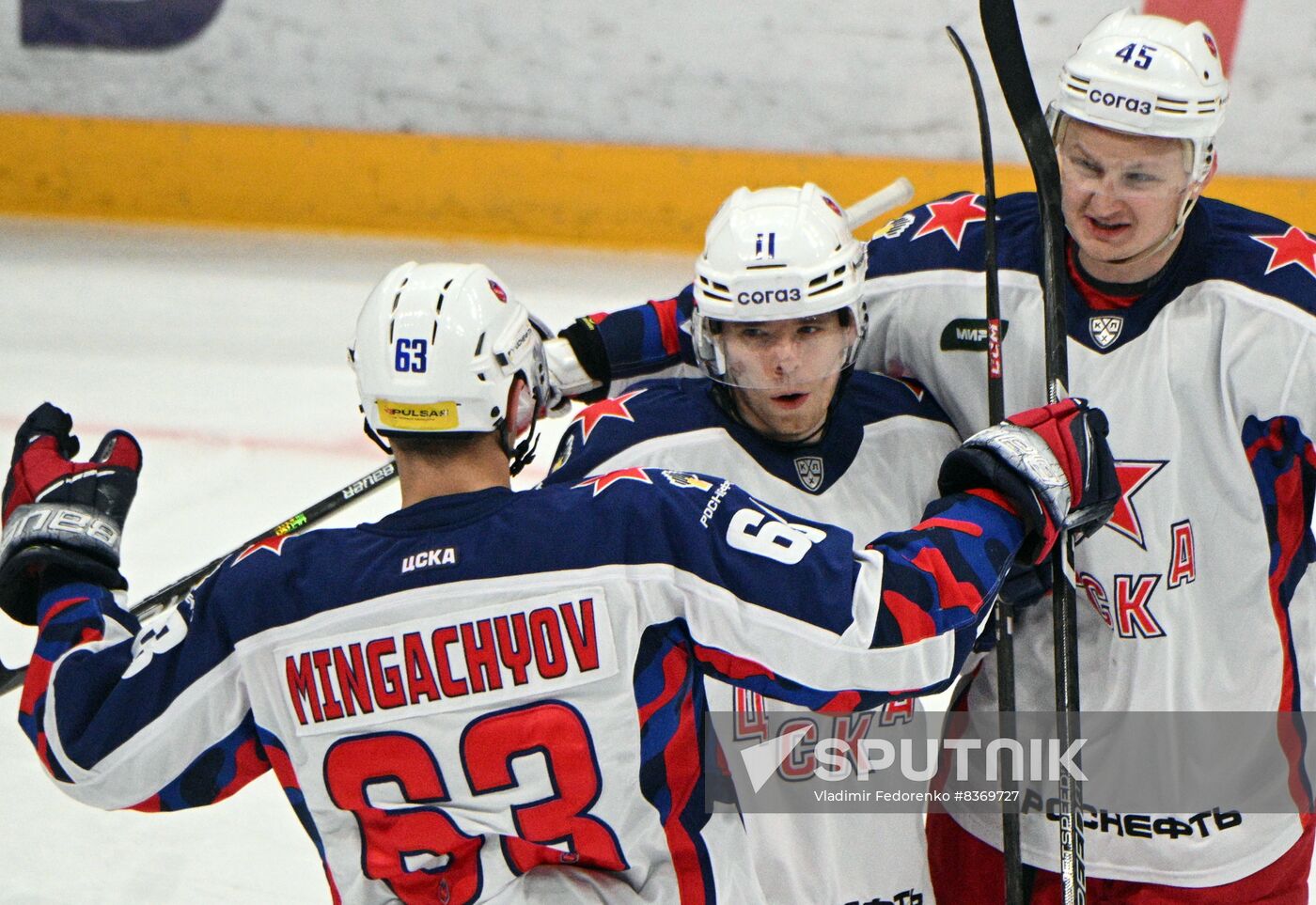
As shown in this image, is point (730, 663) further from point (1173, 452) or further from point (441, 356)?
point (1173, 452)

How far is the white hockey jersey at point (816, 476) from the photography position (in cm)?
188

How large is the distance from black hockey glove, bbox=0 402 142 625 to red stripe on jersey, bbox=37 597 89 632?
4 centimetres

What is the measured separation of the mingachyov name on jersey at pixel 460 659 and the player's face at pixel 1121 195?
2.60 feet

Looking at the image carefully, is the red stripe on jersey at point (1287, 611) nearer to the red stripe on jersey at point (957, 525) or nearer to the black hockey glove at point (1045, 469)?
the black hockey glove at point (1045, 469)

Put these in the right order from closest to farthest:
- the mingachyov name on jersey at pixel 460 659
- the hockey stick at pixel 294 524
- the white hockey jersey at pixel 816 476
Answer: the mingachyov name on jersey at pixel 460 659 → the white hockey jersey at pixel 816 476 → the hockey stick at pixel 294 524

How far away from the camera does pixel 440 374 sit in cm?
147

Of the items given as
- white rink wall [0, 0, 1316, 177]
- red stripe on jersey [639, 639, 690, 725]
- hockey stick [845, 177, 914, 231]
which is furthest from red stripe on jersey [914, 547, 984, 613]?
white rink wall [0, 0, 1316, 177]

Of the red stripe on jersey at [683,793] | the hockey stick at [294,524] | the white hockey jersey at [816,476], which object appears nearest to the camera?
the red stripe on jersey at [683,793]

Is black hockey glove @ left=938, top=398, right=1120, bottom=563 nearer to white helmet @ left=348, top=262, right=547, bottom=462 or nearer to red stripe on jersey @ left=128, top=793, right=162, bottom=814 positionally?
white helmet @ left=348, top=262, right=547, bottom=462

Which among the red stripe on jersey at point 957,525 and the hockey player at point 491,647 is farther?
the red stripe on jersey at point 957,525

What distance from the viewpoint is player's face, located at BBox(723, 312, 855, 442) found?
1.83 m

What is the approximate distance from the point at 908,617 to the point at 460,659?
1.39 ft

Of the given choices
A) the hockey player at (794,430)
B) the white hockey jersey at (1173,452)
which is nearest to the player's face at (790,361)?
the hockey player at (794,430)

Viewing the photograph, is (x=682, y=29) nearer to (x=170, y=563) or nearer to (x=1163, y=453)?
(x=170, y=563)
